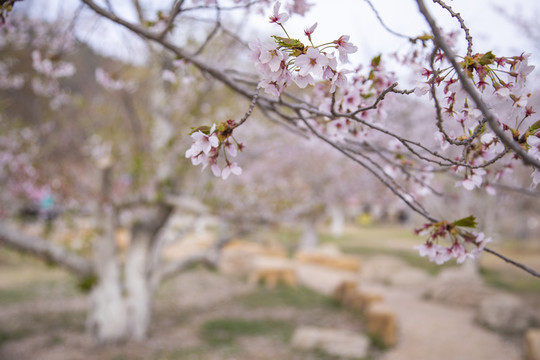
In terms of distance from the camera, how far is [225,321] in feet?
19.8

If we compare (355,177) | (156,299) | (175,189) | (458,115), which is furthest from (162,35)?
(355,177)

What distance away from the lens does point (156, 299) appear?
729 cm

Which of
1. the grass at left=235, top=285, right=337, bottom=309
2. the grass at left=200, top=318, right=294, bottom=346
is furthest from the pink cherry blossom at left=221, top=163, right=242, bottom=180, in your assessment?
the grass at left=235, top=285, right=337, bottom=309

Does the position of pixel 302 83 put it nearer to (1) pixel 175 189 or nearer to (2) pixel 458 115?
(2) pixel 458 115

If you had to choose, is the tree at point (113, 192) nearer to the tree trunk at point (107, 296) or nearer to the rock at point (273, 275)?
the tree trunk at point (107, 296)

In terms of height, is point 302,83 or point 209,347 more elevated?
point 209,347

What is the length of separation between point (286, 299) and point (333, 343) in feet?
9.54

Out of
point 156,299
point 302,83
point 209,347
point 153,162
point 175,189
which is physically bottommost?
point 302,83

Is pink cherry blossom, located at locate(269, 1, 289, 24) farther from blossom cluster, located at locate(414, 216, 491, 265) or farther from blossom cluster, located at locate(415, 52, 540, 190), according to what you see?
blossom cluster, located at locate(414, 216, 491, 265)

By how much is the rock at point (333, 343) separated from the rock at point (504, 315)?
7.50 feet

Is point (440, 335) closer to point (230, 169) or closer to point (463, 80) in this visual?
point (230, 169)

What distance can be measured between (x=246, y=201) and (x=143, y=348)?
2.68 metres

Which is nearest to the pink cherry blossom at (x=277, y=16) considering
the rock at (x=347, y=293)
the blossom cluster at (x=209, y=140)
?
the blossom cluster at (x=209, y=140)

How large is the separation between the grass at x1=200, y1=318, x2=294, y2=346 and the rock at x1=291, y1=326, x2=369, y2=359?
1.56ft
